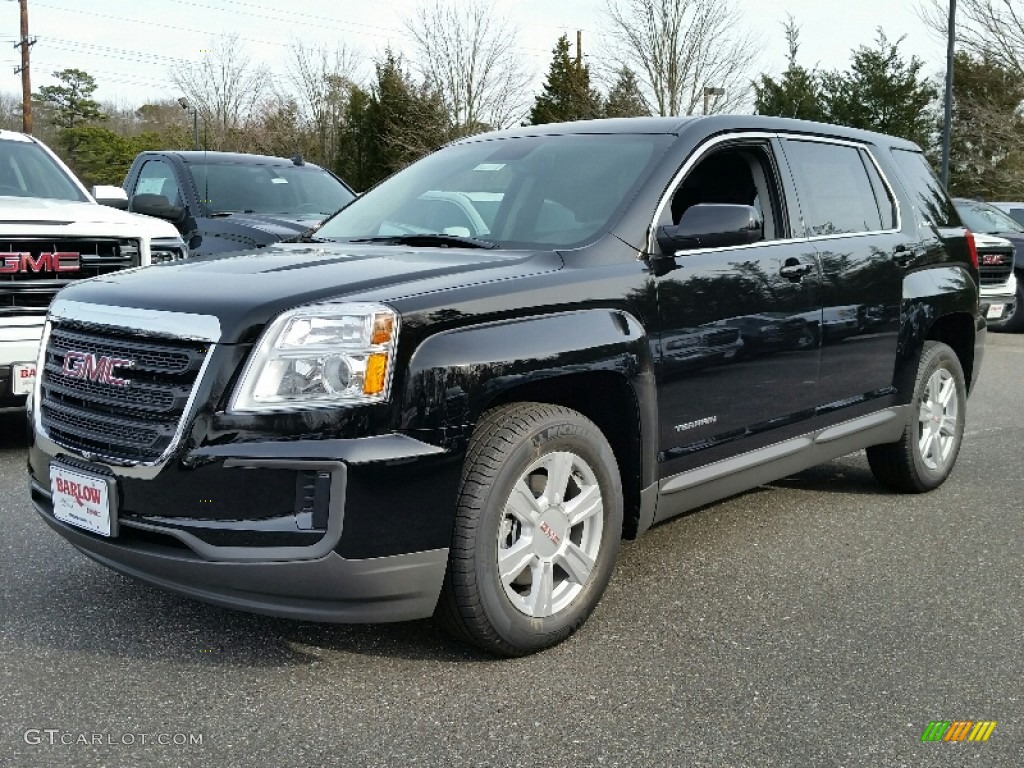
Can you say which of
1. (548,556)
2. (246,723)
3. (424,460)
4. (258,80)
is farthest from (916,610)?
(258,80)

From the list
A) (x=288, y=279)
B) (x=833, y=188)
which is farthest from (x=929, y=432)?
(x=288, y=279)

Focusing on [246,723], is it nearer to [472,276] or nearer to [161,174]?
→ [472,276]

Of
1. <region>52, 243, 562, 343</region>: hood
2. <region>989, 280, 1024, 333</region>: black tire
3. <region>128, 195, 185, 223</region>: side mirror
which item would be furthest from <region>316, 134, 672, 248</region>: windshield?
<region>989, 280, 1024, 333</region>: black tire

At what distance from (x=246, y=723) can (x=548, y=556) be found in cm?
106

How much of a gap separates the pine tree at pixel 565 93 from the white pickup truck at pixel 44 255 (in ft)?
98.0

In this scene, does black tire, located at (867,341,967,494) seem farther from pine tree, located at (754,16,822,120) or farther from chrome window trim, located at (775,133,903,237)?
pine tree, located at (754,16,822,120)

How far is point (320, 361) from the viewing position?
3.12 m

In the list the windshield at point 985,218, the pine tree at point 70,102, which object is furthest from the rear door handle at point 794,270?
the pine tree at point 70,102

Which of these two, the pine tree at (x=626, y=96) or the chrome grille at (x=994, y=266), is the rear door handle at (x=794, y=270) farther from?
the pine tree at (x=626, y=96)

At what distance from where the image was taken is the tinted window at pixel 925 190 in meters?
5.65

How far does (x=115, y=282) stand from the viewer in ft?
12.0

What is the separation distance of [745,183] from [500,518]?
209cm

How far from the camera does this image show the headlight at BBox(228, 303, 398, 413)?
308 centimetres

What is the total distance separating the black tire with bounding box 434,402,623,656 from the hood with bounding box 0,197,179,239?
12.9 feet
